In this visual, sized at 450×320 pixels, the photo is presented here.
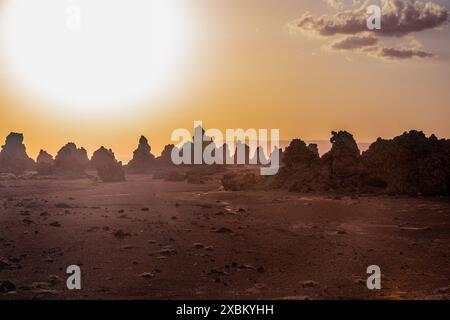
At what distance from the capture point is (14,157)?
123688mm

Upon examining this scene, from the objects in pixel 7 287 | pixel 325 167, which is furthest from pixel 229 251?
pixel 325 167

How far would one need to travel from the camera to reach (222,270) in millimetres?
19219

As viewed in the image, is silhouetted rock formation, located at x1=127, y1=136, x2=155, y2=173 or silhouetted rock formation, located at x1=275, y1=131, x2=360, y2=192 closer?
silhouetted rock formation, located at x1=275, y1=131, x2=360, y2=192

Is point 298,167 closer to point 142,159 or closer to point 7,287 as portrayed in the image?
point 7,287

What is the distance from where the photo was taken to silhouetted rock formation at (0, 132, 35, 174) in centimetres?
12050

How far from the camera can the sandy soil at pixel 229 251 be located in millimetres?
16531

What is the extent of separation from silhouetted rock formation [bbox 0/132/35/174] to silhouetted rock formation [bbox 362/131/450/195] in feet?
306

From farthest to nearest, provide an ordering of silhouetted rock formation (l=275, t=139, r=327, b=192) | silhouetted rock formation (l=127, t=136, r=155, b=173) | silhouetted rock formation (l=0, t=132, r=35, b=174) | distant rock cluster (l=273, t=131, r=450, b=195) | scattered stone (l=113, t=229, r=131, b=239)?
silhouetted rock formation (l=127, t=136, r=155, b=173), silhouetted rock formation (l=0, t=132, r=35, b=174), silhouetted rock formation (l=275, t=139, r=327, b=192), distant rock cluster (l=273, t=131, r=450, b=195), scattered stone (l=113, t=229, r=131, b=239)

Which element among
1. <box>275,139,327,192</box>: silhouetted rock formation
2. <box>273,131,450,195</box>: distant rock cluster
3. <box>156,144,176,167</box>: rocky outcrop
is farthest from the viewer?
<box>156,144,176,167</box>: rocky outcrop

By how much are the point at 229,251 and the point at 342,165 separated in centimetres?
3412

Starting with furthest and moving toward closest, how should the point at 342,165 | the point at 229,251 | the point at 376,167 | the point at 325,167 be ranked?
the point at 325,167
the point at 342,165
the point at 376,167
the point at 229,251

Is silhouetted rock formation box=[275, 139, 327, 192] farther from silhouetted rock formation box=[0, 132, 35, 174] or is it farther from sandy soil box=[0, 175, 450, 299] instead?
silhouetted rock formation box=[0, 132, 35, 174]

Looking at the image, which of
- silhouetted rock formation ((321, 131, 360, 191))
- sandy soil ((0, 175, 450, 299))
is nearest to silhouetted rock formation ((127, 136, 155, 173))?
silhouetted rock formation ((321, 131, 360, 191))
